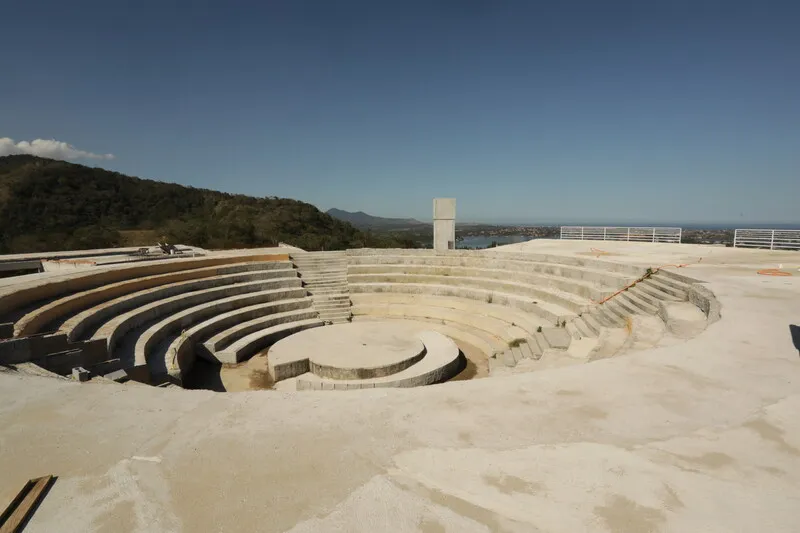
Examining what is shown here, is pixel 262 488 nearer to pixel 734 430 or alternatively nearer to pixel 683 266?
pixel 734 430

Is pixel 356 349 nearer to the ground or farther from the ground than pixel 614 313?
nearer to the ground

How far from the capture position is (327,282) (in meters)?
16.1

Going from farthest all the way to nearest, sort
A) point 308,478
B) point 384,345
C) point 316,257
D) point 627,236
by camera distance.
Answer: point 627,236, point 316,257, point 384,345, point 308,478

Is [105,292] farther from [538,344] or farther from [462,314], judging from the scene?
[538,344]

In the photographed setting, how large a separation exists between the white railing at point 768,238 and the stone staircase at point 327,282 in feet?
60.3

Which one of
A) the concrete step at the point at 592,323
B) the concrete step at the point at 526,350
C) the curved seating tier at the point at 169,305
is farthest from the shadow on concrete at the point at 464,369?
the curved seating tier at the point at 169,305

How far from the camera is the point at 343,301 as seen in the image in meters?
15.2

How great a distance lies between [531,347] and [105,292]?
38.8 ft

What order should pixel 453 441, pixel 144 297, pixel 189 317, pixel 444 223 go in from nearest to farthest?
pixel 453 441 → pixel 144 297 → pixel 189 317 → pixel 444 223

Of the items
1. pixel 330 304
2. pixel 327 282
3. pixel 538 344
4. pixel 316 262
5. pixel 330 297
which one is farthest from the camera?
pixel 316 262

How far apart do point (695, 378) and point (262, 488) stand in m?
4.60

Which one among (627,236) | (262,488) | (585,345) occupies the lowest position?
(585,345)

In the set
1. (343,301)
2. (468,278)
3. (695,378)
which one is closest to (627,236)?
(468,278)

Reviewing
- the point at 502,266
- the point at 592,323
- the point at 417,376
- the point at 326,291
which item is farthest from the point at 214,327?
the point at 592,323
